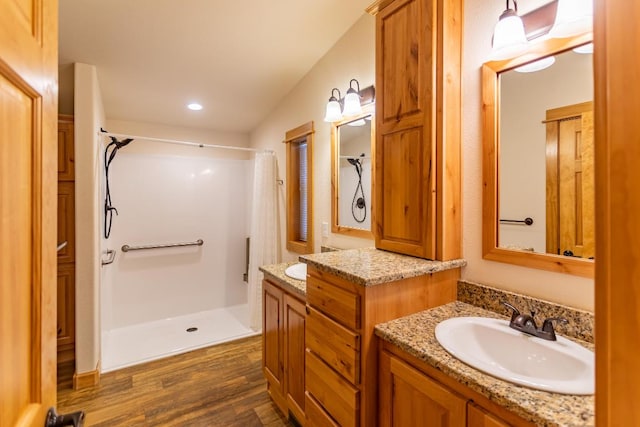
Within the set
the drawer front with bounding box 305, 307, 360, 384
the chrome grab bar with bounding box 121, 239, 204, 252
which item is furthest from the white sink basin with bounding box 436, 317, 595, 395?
the chrome grab bar with bounding box 121, 239, 204, 252

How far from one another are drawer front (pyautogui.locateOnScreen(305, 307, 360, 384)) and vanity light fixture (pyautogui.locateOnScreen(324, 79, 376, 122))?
1.32m

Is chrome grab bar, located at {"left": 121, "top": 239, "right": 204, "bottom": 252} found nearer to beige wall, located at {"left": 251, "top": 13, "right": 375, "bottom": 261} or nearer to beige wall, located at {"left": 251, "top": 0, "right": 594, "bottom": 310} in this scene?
beige wall, located at {"left": 251, "top": 13, "right": 375, "bottom": 261}

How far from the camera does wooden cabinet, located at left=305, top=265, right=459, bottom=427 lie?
1.20 m

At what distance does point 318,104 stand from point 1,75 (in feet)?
7.34

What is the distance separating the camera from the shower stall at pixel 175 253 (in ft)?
10.4

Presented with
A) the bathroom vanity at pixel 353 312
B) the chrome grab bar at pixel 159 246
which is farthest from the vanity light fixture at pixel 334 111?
the chrome grab bar at pixel 159 246

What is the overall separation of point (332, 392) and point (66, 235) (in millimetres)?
2336

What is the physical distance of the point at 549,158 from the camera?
1.19 metres

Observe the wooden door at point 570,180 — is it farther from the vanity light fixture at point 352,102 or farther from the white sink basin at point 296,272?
the white sink basin at point 296,272

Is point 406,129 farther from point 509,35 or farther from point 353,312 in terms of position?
point 353,312

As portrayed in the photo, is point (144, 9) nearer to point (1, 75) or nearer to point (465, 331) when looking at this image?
point (1, 75)

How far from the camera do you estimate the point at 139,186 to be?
3320mm

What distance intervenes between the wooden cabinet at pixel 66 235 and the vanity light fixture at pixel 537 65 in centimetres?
293

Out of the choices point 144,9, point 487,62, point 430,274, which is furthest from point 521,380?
point 144,9
